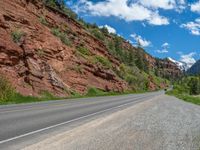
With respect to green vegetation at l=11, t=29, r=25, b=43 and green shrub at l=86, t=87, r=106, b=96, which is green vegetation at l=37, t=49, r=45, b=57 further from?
green shrub at l=86, t=87, r=106, b=96

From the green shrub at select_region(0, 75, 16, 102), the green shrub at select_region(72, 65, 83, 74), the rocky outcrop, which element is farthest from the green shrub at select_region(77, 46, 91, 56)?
the green shrub at select_region(0, 75, 16, 102)

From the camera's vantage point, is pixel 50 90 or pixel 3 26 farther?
pixel 50 90

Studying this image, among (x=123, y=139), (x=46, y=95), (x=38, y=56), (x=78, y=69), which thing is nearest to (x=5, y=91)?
(x=46, y=95)

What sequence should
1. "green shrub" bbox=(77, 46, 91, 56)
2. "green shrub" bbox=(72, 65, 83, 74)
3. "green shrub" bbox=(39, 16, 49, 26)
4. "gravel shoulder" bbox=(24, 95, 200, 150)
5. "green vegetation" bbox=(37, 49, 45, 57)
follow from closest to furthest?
"gravel shoulder" bbox=(24, 95, 200, 150) → "green vegetation" bbox=(37, 49, 45, 57) → "green shrub" bbox=(72, 65, 83, 74) → "green shrub" bbox=(39, 16, 49, 26) → "green shrub" bbox=(77, 46, 91, 56)

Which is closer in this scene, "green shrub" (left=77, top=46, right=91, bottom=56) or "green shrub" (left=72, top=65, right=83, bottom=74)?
"green shrub" (left=72, top=65, right=83, bottom=74)

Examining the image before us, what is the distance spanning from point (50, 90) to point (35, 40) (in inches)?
311

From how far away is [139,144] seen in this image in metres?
10.7

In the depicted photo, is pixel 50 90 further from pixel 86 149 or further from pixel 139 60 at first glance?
pixel 139 60

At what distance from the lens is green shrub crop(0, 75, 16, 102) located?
31.9 m

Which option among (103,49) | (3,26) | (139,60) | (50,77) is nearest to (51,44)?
(50,77)

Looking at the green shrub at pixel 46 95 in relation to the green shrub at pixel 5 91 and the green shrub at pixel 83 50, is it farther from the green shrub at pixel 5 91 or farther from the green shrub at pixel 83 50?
the green shrub at pixel 83 50

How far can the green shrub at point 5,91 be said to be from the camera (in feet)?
105

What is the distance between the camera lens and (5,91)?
32.4 meters

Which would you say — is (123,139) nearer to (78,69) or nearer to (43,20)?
(78,69)
